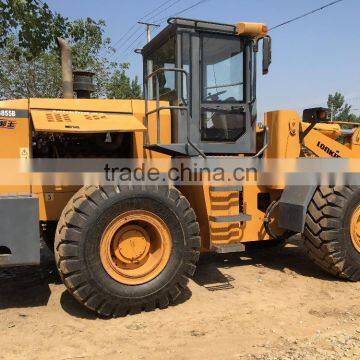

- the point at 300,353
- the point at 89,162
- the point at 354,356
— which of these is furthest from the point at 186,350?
the point at 89,162

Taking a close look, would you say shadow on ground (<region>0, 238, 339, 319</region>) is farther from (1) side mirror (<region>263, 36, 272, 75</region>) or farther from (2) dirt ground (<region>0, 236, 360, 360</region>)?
(1) side mirror (<region>263, 36, 272, 75</region>)

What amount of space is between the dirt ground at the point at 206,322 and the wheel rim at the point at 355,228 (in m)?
0.50

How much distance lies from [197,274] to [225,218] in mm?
975

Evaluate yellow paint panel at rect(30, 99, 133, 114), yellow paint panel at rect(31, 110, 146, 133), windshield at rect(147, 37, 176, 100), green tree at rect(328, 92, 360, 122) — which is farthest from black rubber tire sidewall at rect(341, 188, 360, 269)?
green tree at rect(328, 92, 360, 122)

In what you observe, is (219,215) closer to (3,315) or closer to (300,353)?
(300,353)

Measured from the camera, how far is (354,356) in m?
3.52

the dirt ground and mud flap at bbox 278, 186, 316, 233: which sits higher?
mud flap at bbox 278, 186, 316, 233

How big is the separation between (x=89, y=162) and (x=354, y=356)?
3.13 m

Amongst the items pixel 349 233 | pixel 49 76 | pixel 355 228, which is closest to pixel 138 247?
pixel 349 233

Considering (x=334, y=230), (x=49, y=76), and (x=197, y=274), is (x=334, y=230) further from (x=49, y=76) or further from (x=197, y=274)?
(x=49, y=76)

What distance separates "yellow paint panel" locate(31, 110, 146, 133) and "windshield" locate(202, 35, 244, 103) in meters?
0.96

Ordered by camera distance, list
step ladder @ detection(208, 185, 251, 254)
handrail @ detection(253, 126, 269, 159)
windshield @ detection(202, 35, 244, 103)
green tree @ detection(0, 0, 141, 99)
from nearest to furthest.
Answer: step ladder @ detection(208, 185, 251, 254), windshield @ detection(202, 35, 244, 103), handrail @ detection(253, 126, 269, 159), green tree @ detection(0, 0, 141, 99)

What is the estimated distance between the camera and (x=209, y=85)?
519 centimetres

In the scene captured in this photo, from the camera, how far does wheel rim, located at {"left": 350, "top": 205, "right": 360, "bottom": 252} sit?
5430 mm
